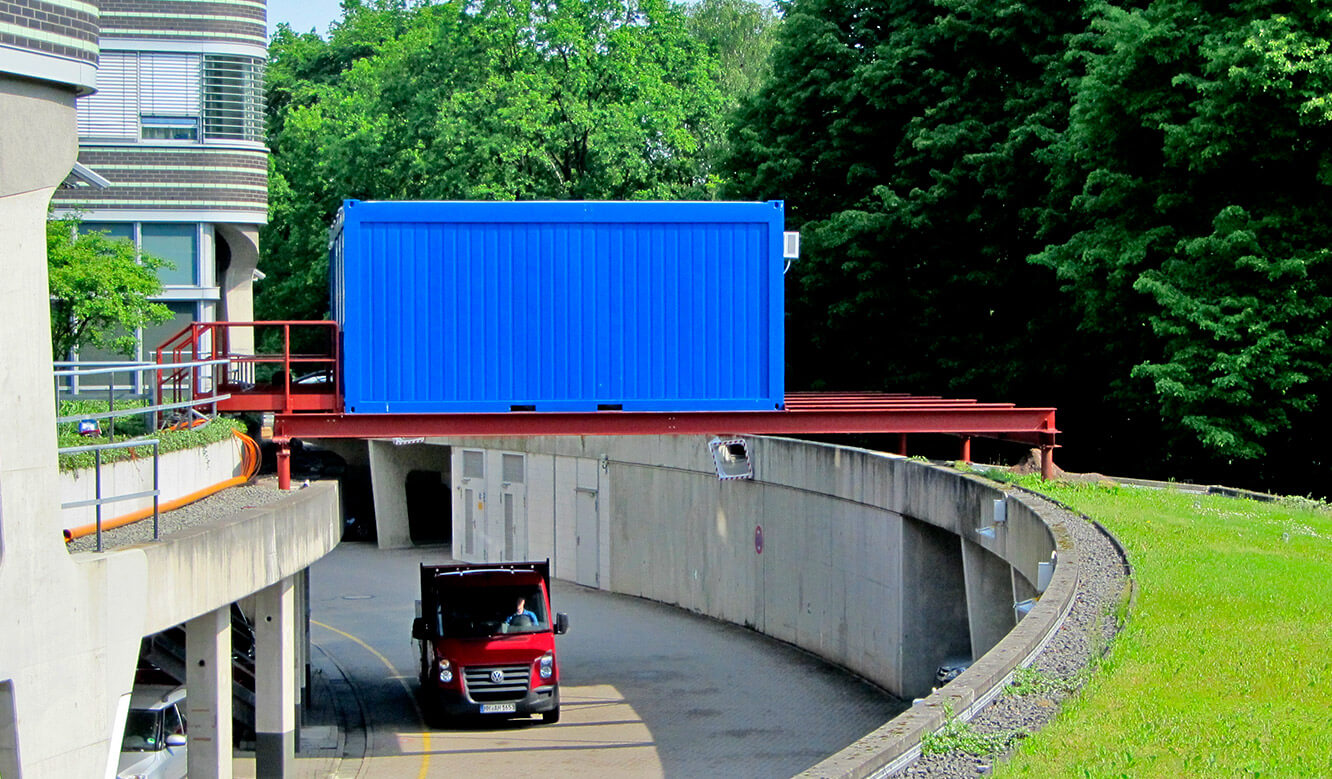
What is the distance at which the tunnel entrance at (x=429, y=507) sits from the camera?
4975 cm

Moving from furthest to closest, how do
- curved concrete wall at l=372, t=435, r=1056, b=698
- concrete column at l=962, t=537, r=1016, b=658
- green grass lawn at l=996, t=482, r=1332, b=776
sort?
curved concrete wall at l=372, t=435, r=1056, b=698
concrete column at l=962, t=537, r=1016, b=658
green grass lawn at l=996, t=482, r=1332, b=776

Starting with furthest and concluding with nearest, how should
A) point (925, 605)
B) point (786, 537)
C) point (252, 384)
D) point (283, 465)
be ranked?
point (786, 537) < point (925, 605) < point (252, 384) < point (283, 465)

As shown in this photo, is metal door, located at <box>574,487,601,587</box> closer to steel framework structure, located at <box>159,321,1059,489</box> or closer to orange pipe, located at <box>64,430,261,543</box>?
steel framework structure, located at <box>159,321,1059,489</box>

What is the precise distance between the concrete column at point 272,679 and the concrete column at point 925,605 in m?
10.4

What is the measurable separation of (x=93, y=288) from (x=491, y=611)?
810 cm

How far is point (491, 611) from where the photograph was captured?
78.6 feet

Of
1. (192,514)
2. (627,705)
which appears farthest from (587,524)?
(192,514)

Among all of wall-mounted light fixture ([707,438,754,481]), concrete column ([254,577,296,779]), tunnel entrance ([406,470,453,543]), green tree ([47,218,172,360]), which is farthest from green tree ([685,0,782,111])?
concrete column ([254,577,296,779])

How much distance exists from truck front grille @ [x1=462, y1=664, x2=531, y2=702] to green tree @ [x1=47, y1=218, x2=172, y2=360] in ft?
26.2

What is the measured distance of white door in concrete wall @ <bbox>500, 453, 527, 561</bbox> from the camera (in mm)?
40625

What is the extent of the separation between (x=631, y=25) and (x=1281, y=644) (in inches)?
1389

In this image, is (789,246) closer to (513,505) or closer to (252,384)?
(252,384)

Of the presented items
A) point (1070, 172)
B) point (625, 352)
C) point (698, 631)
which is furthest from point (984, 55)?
point (625, 352)

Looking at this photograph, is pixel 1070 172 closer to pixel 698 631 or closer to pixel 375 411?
pixel 698 631
